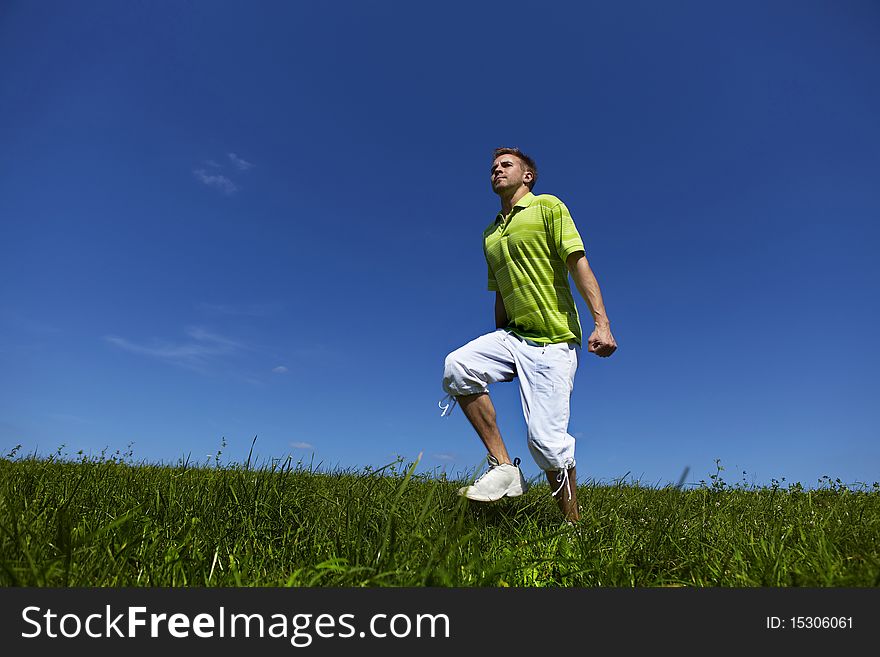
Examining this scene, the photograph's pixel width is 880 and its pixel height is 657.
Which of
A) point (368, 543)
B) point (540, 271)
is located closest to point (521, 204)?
point (540, 271)

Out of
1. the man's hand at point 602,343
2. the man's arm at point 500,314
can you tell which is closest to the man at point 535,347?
the man's hand at point 602,343

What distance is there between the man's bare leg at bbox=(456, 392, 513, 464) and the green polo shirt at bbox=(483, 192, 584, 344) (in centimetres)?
60

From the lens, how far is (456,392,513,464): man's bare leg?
13.8 ft

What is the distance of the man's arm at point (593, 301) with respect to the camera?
3.90 meters

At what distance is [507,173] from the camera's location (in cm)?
468

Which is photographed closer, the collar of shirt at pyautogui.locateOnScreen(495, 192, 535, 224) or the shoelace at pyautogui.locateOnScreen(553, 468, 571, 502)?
the shoelace at pyautogui.locateOnScreen(553, 468, 571, 502)

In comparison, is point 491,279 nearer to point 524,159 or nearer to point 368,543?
point 524,159

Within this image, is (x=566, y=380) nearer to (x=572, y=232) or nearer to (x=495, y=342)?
(x=495, y=342)

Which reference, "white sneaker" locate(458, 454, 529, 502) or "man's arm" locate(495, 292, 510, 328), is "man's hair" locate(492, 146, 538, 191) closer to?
"man's arm" locate(495, 292, 510, 328)

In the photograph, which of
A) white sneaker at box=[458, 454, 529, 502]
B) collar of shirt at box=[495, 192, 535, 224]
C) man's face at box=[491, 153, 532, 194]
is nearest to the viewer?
white sneaker at box=[458, 454, 529, 502]

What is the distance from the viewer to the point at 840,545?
10.2ft

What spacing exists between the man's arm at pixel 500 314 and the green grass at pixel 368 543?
1459 mm

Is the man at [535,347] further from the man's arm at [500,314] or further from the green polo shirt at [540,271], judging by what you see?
the man's arm at [500,314]

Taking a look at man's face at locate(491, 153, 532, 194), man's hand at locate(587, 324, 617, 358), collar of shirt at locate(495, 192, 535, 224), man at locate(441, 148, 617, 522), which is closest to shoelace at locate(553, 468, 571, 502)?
man at locate(441, 148, 617, 522)
